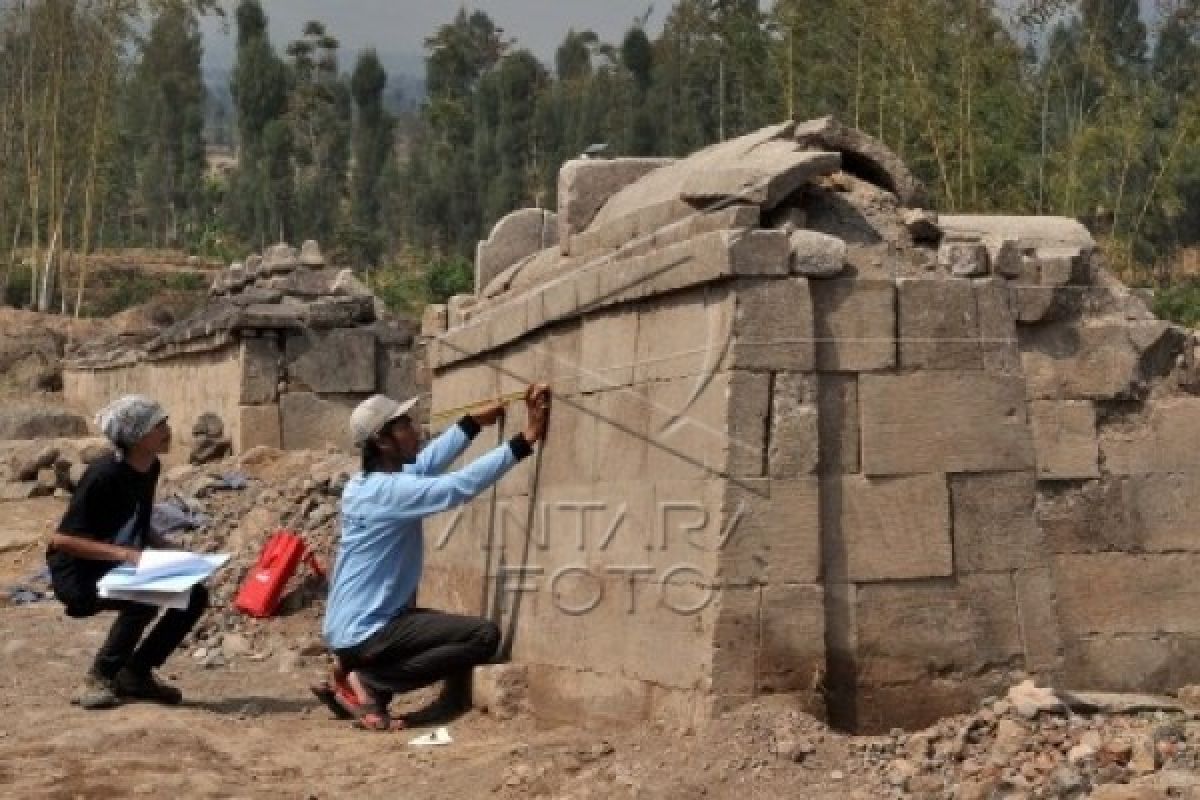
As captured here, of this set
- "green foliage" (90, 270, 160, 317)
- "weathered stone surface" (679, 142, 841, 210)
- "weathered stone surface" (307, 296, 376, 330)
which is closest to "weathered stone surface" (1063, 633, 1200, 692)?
"weathered stone surface" (679, 142, 841, 210)

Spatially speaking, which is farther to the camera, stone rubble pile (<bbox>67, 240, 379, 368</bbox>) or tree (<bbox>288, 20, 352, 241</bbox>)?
tree (<bbox>288, 20, 352, 241</bbox>)

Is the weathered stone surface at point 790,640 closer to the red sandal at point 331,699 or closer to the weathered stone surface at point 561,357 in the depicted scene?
the weathered stone surface at point 561,357

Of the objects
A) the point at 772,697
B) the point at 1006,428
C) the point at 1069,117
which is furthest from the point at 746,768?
the point at 1069,117

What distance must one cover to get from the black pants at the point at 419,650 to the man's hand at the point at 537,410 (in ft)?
2.80

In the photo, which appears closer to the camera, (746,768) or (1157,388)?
(746,768)

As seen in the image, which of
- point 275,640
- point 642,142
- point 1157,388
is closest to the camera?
point 1157,388

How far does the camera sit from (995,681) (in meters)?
5.75

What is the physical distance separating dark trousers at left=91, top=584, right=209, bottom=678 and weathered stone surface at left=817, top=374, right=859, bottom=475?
319cm

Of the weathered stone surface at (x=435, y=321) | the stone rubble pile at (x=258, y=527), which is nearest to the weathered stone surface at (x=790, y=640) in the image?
the stone rubble pile at (x=258, y=527)

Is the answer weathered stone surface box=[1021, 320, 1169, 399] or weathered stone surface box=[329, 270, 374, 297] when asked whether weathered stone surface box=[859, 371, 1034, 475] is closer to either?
weathered stone surface box=[1021, 320, 1169, 399]

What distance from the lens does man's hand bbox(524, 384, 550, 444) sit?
6832 millimetres

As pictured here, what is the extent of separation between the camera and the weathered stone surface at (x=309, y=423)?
13.8 m

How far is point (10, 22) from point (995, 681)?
29.9 meters

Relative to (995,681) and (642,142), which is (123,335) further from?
(642,142)
